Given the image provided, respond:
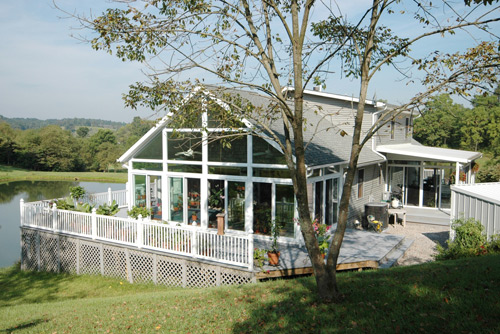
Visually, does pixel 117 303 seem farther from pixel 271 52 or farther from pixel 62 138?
pixel 62 138

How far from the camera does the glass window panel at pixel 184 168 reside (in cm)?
1288

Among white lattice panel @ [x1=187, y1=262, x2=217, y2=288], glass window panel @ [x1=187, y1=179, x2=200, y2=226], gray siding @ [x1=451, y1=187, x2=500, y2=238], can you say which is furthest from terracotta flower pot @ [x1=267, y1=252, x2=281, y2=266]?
gray siding @ [x1=451, y1=187, x2=500, y2=238]

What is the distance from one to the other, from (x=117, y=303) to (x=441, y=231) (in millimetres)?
12528

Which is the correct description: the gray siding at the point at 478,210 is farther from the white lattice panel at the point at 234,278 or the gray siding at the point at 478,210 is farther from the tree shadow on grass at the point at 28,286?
the tree shadow on grass at the point at 28,286

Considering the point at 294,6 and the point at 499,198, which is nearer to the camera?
the point at 294,6

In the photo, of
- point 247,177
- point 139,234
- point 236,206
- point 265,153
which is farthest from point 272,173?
point 139,234

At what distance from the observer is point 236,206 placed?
Answer: 39.6ft

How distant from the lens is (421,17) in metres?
6.81

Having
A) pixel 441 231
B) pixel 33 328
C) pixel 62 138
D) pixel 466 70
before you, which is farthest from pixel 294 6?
pixel 62 138

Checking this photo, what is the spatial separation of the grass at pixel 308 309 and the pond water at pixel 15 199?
11336 millimetres

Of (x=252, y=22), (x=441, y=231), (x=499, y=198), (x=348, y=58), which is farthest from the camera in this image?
(x=441, y=231)

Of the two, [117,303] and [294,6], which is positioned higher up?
[294,6]

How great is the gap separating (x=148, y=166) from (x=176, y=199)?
1786mm

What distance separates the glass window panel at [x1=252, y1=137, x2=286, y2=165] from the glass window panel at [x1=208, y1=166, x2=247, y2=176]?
572 mm
